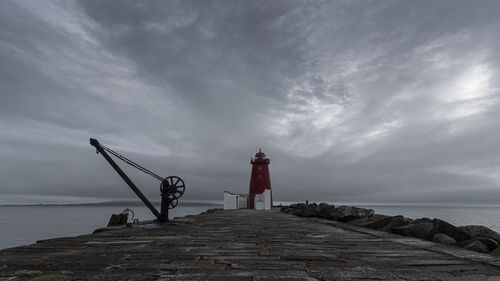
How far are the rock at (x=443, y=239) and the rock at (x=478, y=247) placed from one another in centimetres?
59

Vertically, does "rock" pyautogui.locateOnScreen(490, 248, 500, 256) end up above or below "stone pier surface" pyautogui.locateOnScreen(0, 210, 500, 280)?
below

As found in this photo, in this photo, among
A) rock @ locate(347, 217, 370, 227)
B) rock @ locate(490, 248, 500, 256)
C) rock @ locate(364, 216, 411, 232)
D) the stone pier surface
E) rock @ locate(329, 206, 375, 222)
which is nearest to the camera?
the stone pier surface

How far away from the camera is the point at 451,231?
621 cm

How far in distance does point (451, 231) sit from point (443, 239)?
628 millimetres

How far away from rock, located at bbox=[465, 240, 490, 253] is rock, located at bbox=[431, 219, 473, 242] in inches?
29.3

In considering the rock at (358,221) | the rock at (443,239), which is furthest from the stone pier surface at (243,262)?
the rock at (358,221)

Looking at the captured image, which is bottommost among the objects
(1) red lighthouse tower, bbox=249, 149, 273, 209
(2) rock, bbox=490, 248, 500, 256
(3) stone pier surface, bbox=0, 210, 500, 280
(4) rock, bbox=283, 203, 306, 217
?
(4) rock, bbox=283, 203, 306, 217

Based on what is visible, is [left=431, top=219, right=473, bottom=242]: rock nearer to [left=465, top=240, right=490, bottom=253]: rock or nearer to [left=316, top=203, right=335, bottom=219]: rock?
[left=465, top=240, right=490, bottom=253]: rock

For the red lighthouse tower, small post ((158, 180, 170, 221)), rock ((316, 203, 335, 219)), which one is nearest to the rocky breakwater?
rock ((316, 203, 335, 219))

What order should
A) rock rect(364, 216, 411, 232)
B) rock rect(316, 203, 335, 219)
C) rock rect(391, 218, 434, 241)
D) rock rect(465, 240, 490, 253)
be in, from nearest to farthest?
rock rect(465, 240, 490, 253) → rock rect(391, 218, 434, 241) → rock rect(364, 216, 411, 232) → rock rect(316, 203, 335, 219)

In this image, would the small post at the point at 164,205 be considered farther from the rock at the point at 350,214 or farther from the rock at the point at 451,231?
the rock at the point at 451,231

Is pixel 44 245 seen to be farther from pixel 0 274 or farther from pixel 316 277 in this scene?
pixel 316 277

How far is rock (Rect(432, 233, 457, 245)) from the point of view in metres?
5.68

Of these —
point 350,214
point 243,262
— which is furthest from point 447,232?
point 350,214
